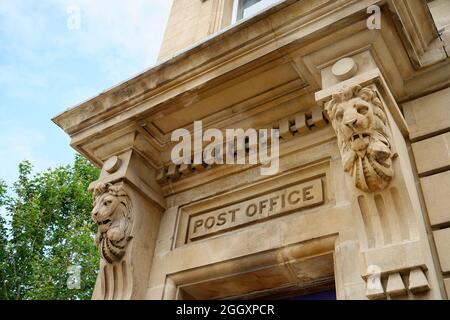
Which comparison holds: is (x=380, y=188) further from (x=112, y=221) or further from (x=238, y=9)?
(x=238, y=9)

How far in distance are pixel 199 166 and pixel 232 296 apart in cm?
147

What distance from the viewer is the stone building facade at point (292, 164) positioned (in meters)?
3.37

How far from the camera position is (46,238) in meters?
15.8

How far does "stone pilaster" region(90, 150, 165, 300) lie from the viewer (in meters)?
4.54

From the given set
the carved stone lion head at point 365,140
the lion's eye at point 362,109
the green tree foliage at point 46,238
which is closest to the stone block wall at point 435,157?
the carved stone lion head at point 365,140

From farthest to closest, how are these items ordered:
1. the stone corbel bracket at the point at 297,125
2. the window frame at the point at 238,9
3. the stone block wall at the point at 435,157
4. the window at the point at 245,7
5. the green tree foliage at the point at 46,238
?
the green tree foliage at the point at 46,238 < the window frame at the point at 238,9 < the window at the point at 245,7 < the stone corbel bracket at the point at 297,125 < the stone block wall at the point at 435,157

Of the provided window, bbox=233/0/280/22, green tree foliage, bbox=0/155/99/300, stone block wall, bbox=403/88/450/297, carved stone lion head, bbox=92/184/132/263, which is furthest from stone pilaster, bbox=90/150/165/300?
green tree foliage, bbox=0/155/99/300

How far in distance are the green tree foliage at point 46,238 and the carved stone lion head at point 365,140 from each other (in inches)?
507

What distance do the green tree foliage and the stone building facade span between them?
10.7m

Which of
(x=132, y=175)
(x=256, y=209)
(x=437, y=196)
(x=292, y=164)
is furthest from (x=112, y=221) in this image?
(x=437, y=196)

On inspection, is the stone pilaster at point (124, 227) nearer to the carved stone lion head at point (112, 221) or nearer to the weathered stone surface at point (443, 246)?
the carved stone lion head at point (112, 221)

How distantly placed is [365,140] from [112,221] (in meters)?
2.65

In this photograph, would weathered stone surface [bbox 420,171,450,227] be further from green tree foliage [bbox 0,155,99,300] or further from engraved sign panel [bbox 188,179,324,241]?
green tree foliage [bbox 0,155,99,300]
